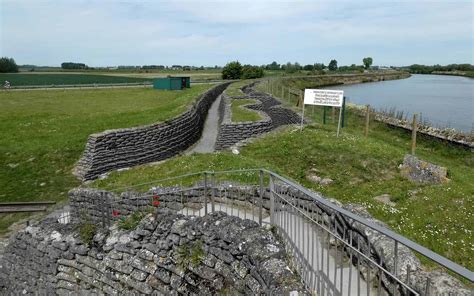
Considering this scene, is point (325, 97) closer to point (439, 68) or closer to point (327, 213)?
point (327, 213)

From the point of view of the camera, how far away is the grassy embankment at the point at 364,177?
28.6 feet

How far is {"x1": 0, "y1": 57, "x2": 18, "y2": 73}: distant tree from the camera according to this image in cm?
10844

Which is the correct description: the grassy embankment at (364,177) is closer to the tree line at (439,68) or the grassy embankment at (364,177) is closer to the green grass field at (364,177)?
the green grass field at (364,177)

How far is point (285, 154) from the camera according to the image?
14.8m

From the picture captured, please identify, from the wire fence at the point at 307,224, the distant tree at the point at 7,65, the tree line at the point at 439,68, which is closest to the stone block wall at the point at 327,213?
the wire fence at the point at 307,224

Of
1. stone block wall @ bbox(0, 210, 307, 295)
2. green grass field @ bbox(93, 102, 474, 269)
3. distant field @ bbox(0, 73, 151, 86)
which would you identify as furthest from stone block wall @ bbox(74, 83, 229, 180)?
distant field @ bbox(0, 73, 151, 86)

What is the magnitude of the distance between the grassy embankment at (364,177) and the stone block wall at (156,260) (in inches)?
145

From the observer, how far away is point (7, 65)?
358 ft

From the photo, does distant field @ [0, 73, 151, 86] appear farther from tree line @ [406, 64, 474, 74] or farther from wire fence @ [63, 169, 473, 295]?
tree line @ [406, 64, 474, 74]

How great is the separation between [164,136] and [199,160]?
822 centimetres

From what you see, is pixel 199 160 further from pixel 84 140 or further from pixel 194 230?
pixel 84 140

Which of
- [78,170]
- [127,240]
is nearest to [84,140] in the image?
[78,170]

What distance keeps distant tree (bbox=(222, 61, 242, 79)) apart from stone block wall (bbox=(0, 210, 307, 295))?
72.3 metres

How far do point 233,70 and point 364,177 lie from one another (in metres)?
69.6
